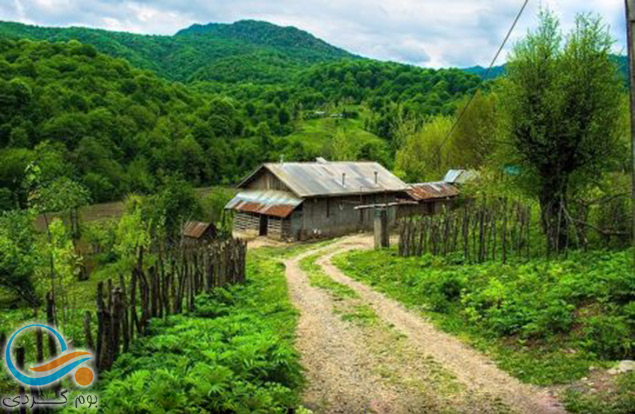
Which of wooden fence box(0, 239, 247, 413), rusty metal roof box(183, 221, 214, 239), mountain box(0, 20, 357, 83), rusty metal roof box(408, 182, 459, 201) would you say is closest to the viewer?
wooden fence box(0, 239, 247, 413)

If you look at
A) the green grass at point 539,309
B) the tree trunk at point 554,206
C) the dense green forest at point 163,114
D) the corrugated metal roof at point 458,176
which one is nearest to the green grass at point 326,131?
the dense green forest at point 163,114

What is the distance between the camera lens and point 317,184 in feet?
112

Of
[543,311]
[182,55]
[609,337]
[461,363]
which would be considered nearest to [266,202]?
[543,311]

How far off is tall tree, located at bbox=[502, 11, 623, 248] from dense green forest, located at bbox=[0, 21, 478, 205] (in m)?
26.1

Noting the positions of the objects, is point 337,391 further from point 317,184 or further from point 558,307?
point 317,184

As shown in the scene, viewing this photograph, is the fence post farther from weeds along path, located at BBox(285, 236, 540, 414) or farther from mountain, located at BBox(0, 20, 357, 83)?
mountain, located at BBox(0, 20, 357, 83)

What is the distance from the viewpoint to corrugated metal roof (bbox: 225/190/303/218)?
31938 mm

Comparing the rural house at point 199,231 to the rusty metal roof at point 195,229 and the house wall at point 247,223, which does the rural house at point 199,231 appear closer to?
the rusty metal roof at point 195,229

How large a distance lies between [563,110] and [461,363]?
39.5ft

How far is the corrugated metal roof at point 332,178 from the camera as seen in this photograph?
33.2 m

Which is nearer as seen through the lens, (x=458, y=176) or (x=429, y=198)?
(x=429, y=198)

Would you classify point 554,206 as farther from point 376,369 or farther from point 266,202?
point 266,202

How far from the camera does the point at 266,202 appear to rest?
112ft

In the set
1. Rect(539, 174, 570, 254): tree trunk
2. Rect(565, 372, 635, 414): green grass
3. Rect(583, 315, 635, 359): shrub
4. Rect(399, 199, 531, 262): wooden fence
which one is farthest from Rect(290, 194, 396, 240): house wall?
Rect(565, 372, 635, 414): green grass
